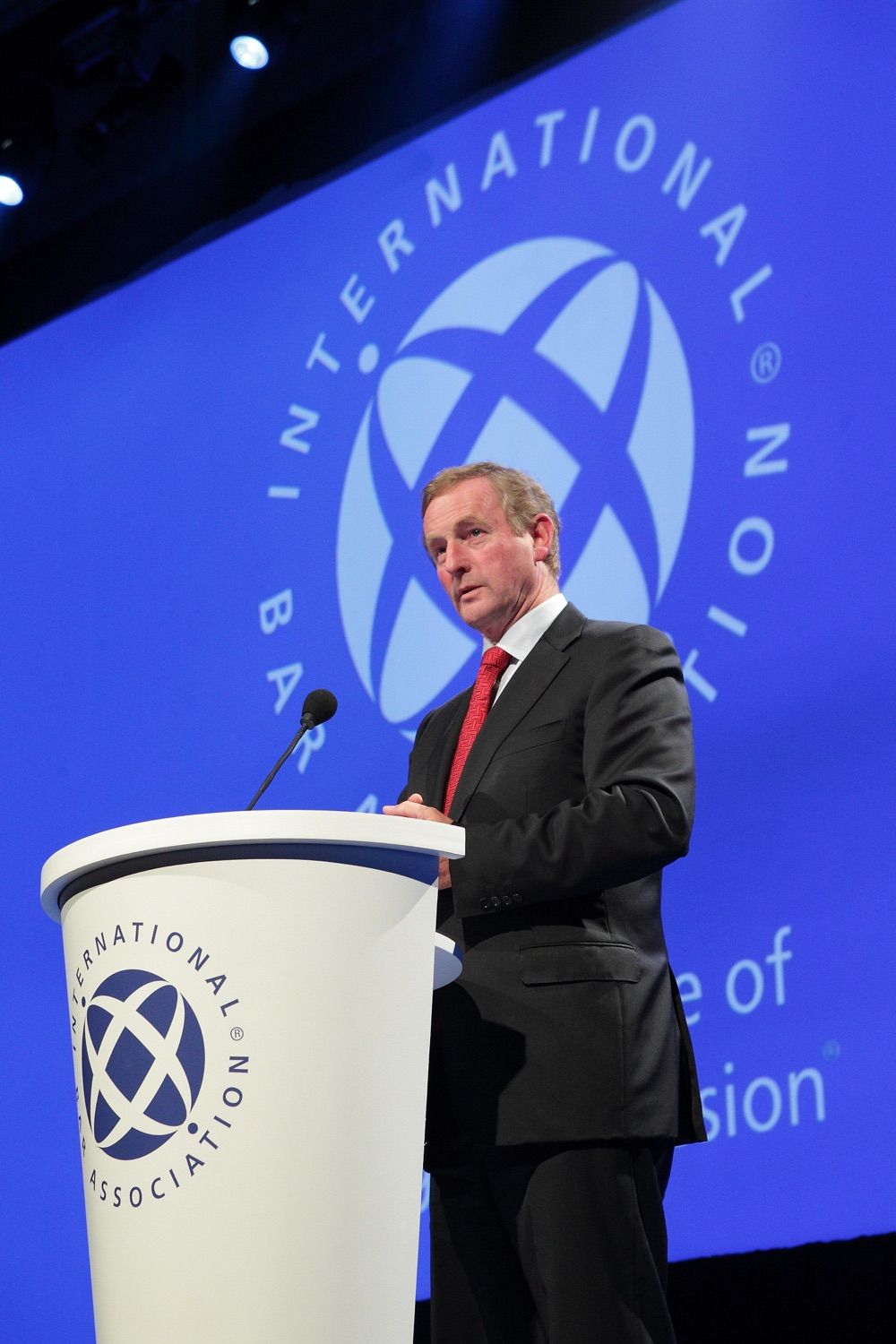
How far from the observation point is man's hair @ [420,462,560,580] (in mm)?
2359

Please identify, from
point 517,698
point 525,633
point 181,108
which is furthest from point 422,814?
point 181,108

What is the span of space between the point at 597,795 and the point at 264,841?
53 cm

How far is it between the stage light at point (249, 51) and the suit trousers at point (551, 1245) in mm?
3306

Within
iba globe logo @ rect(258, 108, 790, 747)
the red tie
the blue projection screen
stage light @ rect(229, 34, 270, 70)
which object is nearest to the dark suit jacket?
the red tie

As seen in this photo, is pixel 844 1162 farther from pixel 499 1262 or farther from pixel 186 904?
pixel 186 904

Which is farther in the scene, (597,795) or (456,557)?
(456,557)

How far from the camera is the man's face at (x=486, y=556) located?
2312 mm

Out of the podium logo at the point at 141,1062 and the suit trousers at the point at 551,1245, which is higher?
the podium logo at the point at 141,1062

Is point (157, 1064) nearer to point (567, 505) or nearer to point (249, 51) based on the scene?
point (567, 505)

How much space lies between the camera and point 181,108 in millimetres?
4645

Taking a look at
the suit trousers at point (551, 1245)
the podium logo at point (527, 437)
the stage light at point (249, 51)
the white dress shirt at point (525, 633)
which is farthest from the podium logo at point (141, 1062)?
the stage light at point (249, 51)

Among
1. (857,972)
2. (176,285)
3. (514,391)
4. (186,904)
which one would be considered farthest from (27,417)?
(186,904)

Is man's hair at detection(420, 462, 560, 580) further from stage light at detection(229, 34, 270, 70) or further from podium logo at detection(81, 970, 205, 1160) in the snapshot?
stage light at detection(229, 34, 270, 70)

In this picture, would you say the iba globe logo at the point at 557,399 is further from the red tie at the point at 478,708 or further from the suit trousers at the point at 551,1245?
the suit trousers at the point at 551,1245
